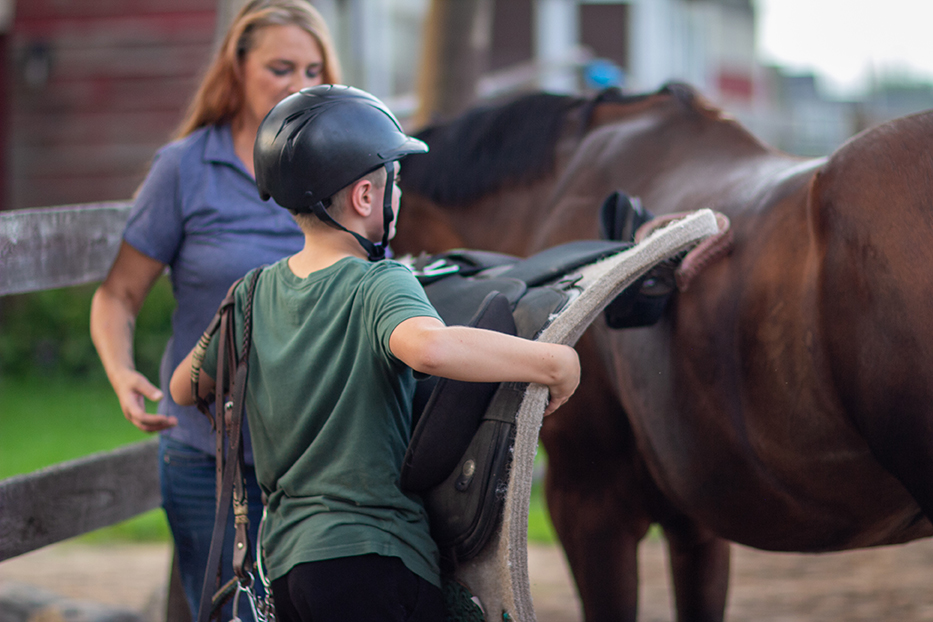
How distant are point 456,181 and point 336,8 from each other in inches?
278

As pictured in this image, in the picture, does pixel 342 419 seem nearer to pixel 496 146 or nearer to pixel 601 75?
pixel 496 146

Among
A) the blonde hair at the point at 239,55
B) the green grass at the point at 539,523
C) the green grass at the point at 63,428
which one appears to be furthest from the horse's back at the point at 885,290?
the green grass at the point at 63,428

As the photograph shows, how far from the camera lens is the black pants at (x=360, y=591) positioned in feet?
4.57

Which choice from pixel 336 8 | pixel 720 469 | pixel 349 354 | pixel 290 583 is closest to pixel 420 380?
pixel 349 354

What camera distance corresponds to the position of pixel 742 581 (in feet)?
13.3

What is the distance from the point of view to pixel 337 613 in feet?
4.58

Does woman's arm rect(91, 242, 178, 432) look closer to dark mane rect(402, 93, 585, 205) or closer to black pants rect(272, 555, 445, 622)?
black pants rect(272, 555, 445, 622)

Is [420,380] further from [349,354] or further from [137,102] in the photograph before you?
[137,102]

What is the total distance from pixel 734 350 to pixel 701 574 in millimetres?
965

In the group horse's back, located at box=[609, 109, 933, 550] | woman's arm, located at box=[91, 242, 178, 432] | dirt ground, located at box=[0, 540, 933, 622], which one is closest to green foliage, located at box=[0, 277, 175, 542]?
dirt ground, located at box=[0, 540, 933, 622]

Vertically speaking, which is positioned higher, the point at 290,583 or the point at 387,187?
the point at 387,187

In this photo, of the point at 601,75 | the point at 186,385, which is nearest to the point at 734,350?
the point at 186,385

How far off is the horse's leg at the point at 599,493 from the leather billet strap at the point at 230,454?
953mm

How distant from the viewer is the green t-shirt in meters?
1.42
